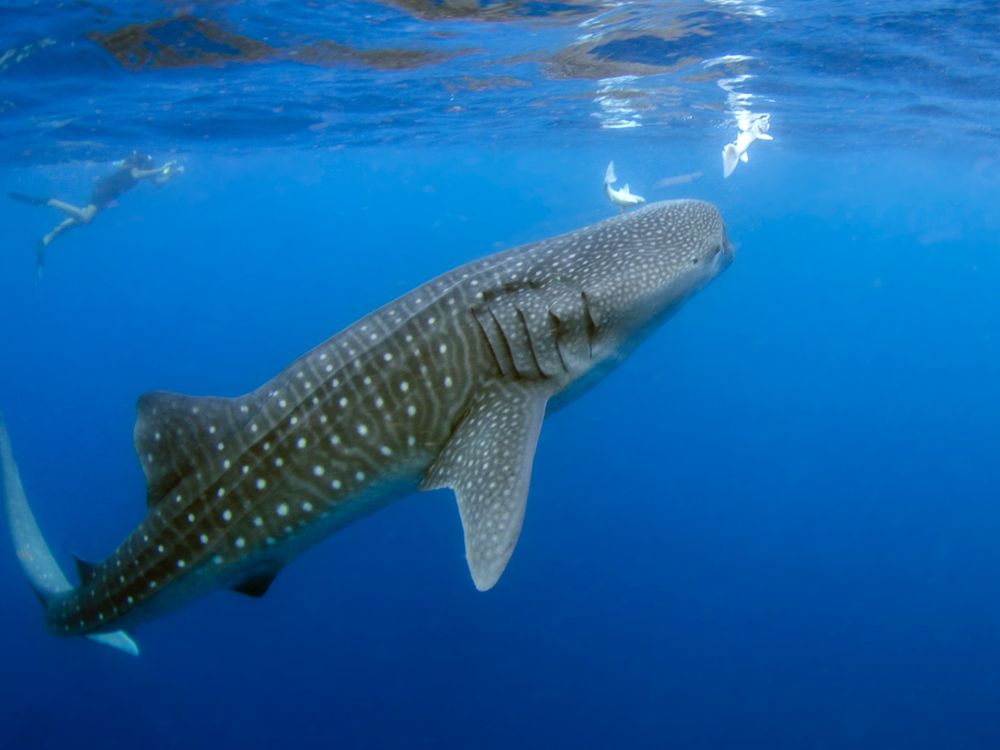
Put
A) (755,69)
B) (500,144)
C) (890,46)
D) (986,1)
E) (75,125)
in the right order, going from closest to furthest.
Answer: (986,1), (890,46), (755,69), (75,125), (500,144)

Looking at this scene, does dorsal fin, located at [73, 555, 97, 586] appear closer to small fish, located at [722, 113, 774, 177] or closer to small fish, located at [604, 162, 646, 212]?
small fish, located at [604, 162, 646, 212]

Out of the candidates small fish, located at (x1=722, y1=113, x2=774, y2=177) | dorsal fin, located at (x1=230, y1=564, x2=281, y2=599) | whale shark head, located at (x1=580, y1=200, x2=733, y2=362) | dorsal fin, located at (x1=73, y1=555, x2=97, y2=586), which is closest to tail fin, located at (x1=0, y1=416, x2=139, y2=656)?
dorsal fin, located at (x1=73, y1=555, x2=97, y2=586)

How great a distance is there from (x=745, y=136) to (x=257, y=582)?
31478mm

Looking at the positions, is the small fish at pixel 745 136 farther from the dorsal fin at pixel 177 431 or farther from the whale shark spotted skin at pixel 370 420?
Result: the dorsal fin at pixel 177 431

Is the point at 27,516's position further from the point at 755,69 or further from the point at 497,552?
the point at 755,69

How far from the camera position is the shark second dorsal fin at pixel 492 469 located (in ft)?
11.7

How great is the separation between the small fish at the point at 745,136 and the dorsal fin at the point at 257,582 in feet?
62.7

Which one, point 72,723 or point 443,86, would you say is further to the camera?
point 443,86

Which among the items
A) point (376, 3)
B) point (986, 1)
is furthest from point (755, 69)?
point (376, 3)

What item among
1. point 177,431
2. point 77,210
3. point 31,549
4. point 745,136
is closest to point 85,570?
point 177,431

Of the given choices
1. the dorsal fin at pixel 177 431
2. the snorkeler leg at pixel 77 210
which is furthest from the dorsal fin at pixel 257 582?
the snorkeler leg at pixel 77 210

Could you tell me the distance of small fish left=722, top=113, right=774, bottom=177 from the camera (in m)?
21.0

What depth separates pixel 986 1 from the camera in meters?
10.9

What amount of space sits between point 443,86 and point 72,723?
16.3 metres
